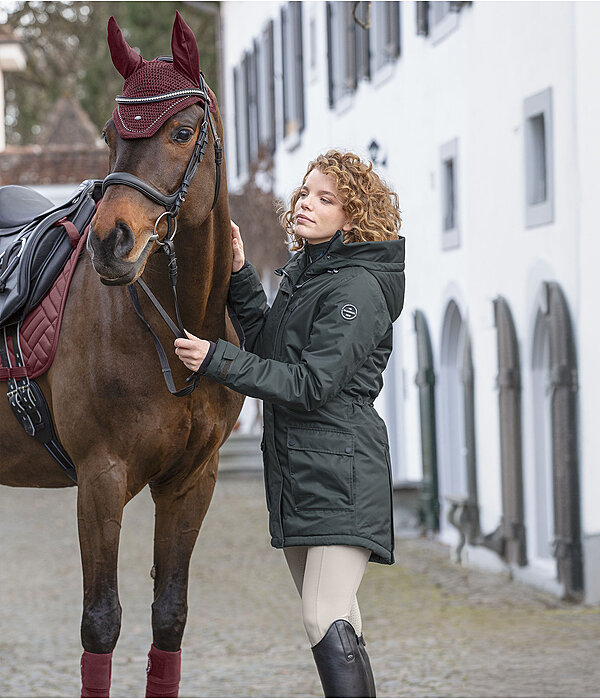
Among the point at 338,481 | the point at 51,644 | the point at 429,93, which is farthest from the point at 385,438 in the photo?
the point at 429,93

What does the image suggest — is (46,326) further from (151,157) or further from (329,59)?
(329,59)

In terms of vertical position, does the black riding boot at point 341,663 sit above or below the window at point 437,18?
below

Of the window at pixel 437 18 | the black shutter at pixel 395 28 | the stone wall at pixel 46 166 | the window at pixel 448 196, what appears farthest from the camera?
the stone wall at pixel 46 166

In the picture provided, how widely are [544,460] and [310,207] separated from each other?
226 inches

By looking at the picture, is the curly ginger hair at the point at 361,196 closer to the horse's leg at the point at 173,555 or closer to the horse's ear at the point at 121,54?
the horse's ear at the point at 121,54

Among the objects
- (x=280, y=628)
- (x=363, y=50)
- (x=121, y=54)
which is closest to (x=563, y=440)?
(x=280, y=628)

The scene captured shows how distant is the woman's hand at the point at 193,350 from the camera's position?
134 inches

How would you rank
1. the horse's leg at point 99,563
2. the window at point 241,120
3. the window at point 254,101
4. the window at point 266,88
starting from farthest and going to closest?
1. the window at point 241,120
2. the window at point 254,101
3. the window at point 266,88
4. the horse's leg at point 99,563

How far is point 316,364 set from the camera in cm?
339

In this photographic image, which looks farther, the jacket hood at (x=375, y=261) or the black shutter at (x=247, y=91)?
the black shutter at (x=247, y=91)

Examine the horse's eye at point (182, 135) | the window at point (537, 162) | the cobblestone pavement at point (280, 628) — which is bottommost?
the cobblestone pavement at point (280, 628)

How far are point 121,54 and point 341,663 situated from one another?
171 cm

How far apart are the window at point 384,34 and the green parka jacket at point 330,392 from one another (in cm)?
846

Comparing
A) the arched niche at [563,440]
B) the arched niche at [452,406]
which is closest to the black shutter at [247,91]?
the arched niche at [452,406]
